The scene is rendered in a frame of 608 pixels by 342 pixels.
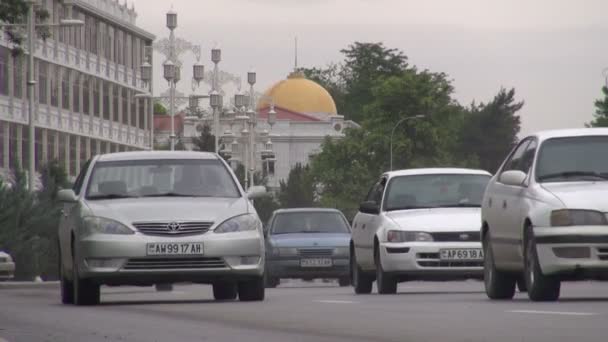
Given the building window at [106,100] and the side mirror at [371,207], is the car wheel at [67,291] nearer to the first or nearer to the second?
the side mirror at [371,207]

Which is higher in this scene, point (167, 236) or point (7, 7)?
point (7, 7)

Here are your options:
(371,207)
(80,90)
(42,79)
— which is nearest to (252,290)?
(371,207)

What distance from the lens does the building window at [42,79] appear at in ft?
301

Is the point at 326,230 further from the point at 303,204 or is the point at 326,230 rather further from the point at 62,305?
the point at 303,204

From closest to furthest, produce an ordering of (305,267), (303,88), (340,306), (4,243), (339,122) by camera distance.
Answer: (340,306), (305,267), (4,243), (339,122), (303,88)

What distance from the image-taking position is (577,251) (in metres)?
18.4

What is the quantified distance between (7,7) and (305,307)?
1957 cm

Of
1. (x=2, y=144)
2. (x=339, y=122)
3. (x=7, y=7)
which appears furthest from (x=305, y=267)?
(x=339, y=122)

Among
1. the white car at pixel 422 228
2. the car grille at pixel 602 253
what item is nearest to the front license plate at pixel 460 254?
the white car at pixel 422 228

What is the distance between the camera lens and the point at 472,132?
6658 inches

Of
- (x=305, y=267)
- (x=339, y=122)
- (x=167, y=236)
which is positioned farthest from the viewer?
(x=339, y=122)

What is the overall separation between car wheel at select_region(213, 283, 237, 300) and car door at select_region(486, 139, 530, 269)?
404 cm

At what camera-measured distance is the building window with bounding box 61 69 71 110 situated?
96438 mm

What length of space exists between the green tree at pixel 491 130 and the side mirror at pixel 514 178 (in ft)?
489
